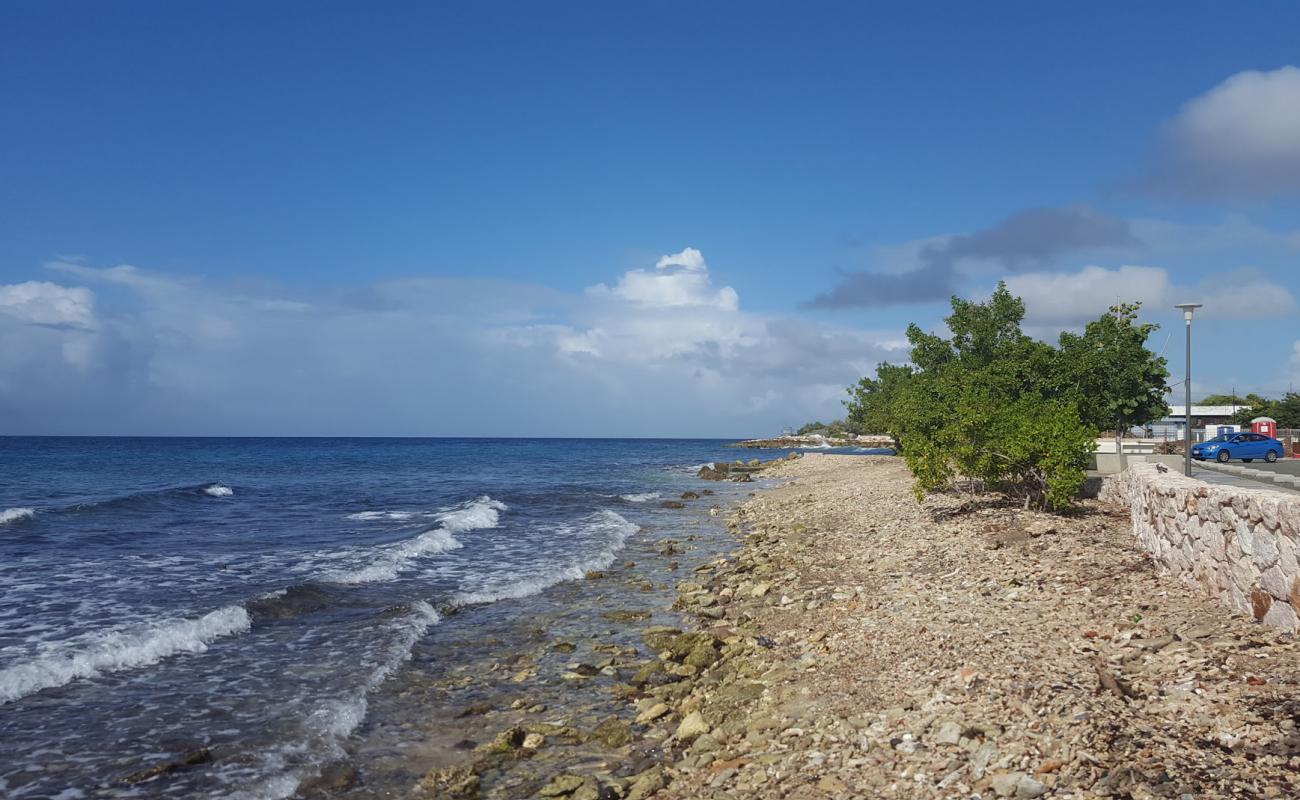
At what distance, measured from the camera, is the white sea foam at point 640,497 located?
4288 cm

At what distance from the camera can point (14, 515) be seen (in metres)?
30.7

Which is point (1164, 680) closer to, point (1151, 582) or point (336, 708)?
point (1151, 582)

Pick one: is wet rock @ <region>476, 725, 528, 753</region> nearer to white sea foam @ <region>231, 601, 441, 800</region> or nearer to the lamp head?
white sea foam @ <region>231, 601, 441, 800</region>

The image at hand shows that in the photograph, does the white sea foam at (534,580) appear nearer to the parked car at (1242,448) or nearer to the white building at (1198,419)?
the parked car at (1242,448)

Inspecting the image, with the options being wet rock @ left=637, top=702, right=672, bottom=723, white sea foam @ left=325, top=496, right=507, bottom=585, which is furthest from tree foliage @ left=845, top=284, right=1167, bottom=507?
white sea foam @ left=325, top=496, right=507, bottom=585

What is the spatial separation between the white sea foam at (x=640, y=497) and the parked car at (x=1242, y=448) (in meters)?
28.0

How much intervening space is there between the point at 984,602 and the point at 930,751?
5664mm

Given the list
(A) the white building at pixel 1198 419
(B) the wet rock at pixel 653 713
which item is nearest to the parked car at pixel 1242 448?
(A) the white building at pixel 1198 419

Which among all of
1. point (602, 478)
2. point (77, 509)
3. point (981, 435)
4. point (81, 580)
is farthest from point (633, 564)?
point (602, 478)

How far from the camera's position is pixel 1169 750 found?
6.38 metres

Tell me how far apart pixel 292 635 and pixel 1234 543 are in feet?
51.7

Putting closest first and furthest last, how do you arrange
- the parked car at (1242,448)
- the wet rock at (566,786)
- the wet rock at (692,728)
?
the wet rock at (566,786) → the wet rock at (692,728) → the parked car at (1242,448)

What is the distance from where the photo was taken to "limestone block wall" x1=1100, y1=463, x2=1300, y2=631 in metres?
8.66

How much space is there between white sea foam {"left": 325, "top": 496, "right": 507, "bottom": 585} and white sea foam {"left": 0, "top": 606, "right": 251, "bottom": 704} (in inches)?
174
